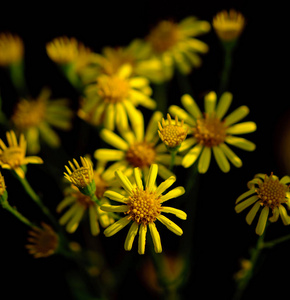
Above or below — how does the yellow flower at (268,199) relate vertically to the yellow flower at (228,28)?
below

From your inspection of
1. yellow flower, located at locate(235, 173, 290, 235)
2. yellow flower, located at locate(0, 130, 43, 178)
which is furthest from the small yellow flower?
yellow flower, located at locate(0, 130, 43, 178)

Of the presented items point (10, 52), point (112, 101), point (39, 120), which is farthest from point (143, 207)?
point (10, 52)

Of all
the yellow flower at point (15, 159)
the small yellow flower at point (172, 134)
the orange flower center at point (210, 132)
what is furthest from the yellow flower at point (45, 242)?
the orange flower center at point (210, 132)

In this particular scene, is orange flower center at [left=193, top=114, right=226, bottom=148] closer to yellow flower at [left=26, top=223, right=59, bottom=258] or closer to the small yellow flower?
the small yellow flower

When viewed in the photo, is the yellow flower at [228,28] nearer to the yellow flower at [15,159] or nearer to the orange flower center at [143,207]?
the orange flower center at [143,207]

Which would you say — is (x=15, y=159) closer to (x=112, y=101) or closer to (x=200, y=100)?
(x=112, y=101)

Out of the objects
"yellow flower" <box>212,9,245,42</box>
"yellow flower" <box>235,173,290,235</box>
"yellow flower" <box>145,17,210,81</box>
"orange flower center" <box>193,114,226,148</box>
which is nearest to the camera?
"yellow flower" <box>235,173,290,235</box>
